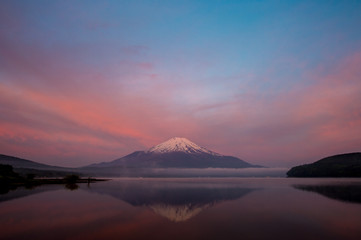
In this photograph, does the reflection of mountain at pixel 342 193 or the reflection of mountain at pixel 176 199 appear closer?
the reflection of mountain at pixel 176 199

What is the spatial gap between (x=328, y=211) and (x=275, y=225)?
1124cm

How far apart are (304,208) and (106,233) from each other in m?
23.3

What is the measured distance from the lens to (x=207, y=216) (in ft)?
83.7

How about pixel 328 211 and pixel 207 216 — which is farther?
pixel 328 211

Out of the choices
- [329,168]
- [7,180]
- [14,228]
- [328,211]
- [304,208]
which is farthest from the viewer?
[329,168]

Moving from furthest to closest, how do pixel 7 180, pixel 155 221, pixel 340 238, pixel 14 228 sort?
pixel 7 180 < pixel 155 221 < pixel 14 228 < pixel 340 238

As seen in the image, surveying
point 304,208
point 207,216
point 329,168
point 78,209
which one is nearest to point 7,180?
point 78,209

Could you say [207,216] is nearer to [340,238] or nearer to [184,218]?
[184,218]

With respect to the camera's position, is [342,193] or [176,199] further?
[342,193]

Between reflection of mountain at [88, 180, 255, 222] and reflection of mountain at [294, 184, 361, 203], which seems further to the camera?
reflection of mountain at [294, 184, 361, 203]

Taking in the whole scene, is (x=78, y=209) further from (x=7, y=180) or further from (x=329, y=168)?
(x=329, y=168)

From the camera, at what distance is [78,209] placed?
30234mm

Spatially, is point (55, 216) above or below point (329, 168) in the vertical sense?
below

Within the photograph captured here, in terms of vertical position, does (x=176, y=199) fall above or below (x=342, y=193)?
below
